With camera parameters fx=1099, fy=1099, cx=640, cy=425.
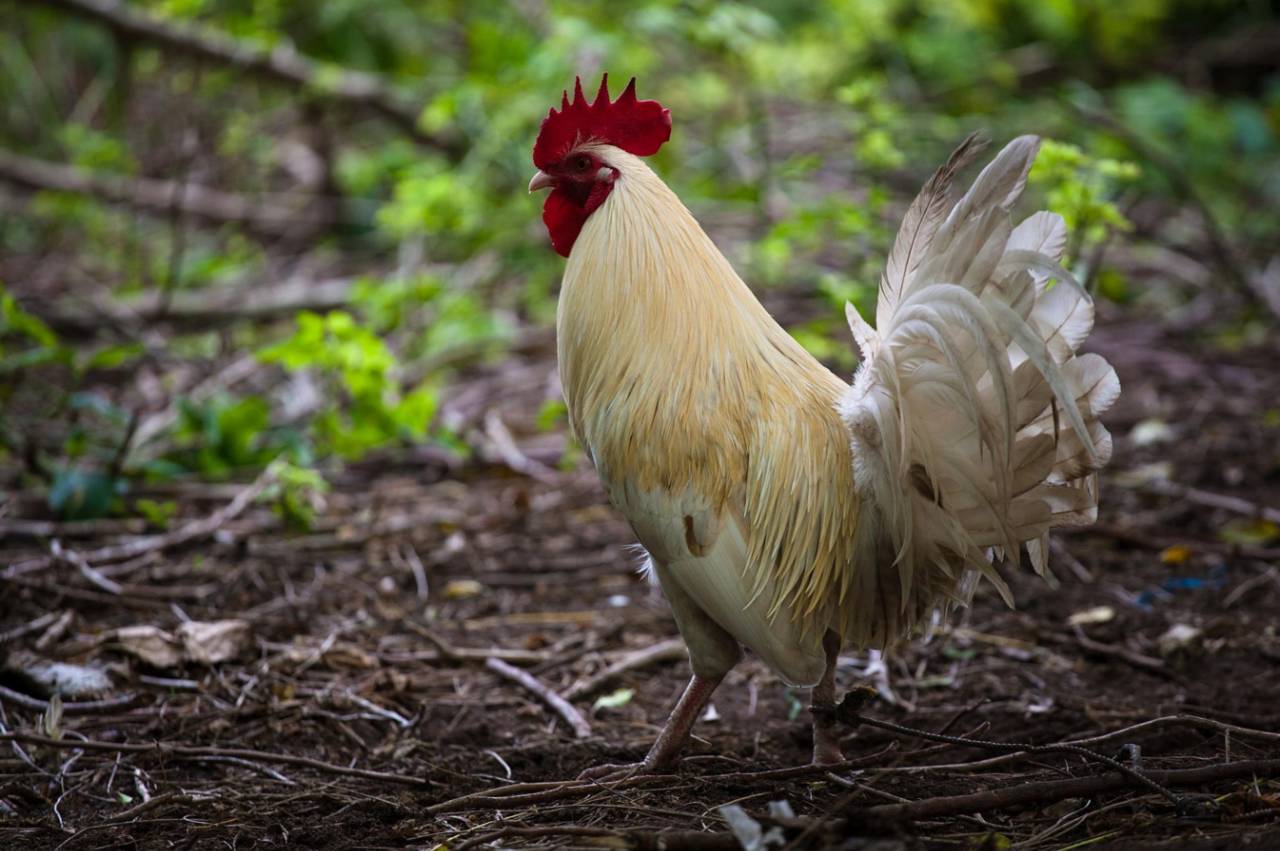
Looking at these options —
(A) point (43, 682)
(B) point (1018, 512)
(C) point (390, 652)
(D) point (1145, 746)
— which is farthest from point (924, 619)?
(A) point (43, 682)

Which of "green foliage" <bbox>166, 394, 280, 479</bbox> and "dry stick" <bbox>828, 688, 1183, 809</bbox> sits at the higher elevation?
"dry stick" <bbox>828, 688, 1183, 809</bbox>

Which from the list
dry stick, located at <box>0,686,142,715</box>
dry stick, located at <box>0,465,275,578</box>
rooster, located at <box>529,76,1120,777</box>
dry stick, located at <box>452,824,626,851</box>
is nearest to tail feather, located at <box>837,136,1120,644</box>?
rooster, located at <box>529,76,1120,777</box>

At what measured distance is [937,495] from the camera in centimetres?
288

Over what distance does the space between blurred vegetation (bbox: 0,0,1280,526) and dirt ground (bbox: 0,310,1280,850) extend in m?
0.54

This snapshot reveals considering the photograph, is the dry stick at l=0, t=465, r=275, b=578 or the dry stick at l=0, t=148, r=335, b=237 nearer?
the dry stick at l=0, t=465, r=275, b=578

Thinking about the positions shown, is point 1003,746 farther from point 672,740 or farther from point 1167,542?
point 1167,542

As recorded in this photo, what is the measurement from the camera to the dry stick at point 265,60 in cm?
838

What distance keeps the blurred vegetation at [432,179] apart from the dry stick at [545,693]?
1.38 m

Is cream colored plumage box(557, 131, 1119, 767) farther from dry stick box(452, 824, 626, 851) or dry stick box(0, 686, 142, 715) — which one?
dry stick box(0, 686, 142, 715)

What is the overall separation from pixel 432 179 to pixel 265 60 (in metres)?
2.30

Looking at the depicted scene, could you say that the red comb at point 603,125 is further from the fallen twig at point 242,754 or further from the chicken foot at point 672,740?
the fallen twig at point 242,754

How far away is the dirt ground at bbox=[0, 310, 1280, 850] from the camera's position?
2.88 m

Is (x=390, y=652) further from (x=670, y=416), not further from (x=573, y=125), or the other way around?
(x=573, y=125)

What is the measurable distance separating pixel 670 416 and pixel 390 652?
1795 millimetres
